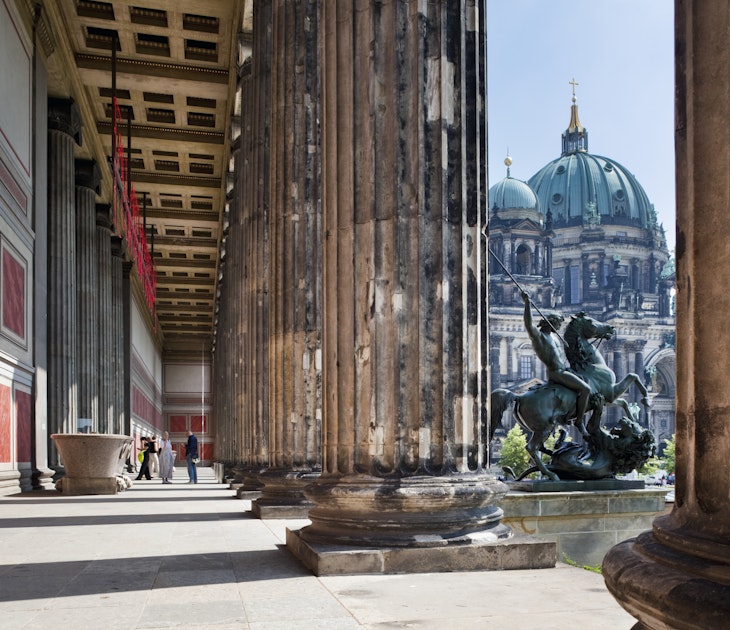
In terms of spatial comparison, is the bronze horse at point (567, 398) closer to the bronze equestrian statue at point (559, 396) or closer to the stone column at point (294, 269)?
the bronze equestrian statue at point (559, 396)

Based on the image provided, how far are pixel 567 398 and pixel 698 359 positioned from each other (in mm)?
11906

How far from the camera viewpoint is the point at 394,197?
674cm

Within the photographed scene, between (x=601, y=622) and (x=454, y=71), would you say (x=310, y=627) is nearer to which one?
(x=601, y=622)

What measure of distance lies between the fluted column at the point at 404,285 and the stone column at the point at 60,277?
1562 centimetres

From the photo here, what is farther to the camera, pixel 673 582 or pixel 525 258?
pixel 525 258

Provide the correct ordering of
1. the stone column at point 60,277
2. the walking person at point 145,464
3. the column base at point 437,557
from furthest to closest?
1. the walking person at point 145,464
2. the stone column at point 60,277
3. the column base at point 437,557

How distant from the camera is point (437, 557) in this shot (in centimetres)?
613

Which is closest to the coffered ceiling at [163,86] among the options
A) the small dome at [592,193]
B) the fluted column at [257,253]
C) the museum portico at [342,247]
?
the museum portico at [342,247]

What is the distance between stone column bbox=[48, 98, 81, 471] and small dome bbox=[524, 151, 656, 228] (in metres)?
100

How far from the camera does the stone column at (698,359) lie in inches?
94.5

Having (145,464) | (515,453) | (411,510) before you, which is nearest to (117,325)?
(145,464)

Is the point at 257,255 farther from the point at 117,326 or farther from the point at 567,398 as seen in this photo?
the point at 117,326

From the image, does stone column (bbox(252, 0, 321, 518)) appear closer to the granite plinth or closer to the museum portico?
the museum portico

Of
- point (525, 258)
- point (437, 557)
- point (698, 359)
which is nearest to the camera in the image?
point (698, 359)
